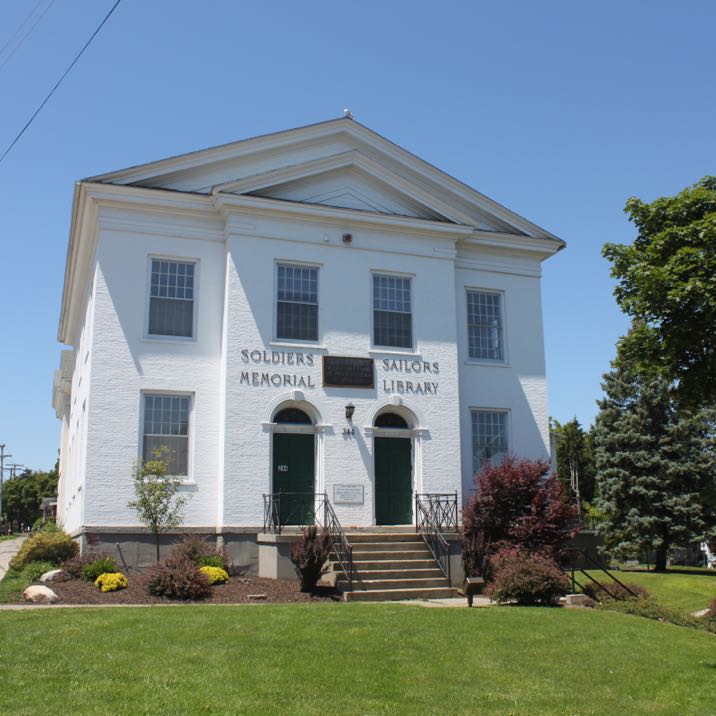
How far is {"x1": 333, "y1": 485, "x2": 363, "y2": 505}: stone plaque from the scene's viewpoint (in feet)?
67.3

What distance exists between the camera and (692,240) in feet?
42.5

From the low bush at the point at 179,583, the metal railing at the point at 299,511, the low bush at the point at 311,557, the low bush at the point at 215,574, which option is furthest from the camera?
the metal railing at the point at 299,511

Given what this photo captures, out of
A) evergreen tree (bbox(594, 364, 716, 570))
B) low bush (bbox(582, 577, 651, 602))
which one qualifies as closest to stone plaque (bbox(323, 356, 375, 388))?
low bush (bbox(582, 577, 651, 602))

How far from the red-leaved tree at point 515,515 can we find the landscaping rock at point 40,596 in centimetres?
848

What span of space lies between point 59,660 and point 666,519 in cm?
2445

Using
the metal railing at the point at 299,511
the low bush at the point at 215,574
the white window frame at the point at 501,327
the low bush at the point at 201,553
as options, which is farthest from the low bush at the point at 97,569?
the white window frame at the point at 501,327

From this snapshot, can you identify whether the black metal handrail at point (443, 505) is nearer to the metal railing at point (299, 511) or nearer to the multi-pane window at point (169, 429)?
the metal railing at point (299, 511)

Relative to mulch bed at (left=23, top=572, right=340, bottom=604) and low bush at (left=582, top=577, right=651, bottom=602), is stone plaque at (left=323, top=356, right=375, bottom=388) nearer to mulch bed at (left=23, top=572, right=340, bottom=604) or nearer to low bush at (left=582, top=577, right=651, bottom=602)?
mulch bed at (left=23, top=572, right=340, bottom=604)


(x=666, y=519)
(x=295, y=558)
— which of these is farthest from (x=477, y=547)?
(x=666, y=519)

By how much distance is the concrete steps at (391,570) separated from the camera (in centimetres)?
1678

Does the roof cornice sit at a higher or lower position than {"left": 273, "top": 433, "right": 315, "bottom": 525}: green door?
higher

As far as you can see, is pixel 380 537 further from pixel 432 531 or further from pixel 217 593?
pixel 217 593

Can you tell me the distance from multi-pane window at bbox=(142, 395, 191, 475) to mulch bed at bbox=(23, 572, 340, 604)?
3055 mm

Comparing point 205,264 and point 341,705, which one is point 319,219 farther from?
point 341,705
